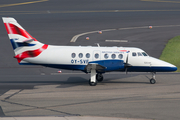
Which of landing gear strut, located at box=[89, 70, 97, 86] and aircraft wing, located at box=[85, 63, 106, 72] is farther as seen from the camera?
landing gear strut, located at box=[89, 70, 97, 86]

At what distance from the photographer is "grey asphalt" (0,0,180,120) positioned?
18.2m

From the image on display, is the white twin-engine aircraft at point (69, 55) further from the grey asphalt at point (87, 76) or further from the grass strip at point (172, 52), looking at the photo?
the grass strip at point (172, 52)

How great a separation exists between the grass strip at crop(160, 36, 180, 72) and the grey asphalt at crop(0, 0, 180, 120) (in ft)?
2.65

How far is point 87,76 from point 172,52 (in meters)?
13.5

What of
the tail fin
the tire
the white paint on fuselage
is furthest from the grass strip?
the tail fin

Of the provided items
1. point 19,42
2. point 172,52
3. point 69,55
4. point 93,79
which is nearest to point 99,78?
point 93,79

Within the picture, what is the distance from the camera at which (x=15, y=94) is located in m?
21.6

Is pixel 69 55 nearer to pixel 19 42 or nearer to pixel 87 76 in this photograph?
pixel 19 42

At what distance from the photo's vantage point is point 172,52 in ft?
121

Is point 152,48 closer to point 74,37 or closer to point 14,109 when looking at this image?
point 74,37

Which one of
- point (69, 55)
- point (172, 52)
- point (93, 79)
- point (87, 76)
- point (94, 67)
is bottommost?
point (172, 52)

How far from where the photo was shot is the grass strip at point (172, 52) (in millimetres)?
33916

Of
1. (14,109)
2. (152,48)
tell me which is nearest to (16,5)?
(152,48)

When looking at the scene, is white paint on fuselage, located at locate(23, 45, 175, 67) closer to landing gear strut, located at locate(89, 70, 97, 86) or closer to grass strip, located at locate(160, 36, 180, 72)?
landing gear strut, located at locate(89, 70, 97, 86)
